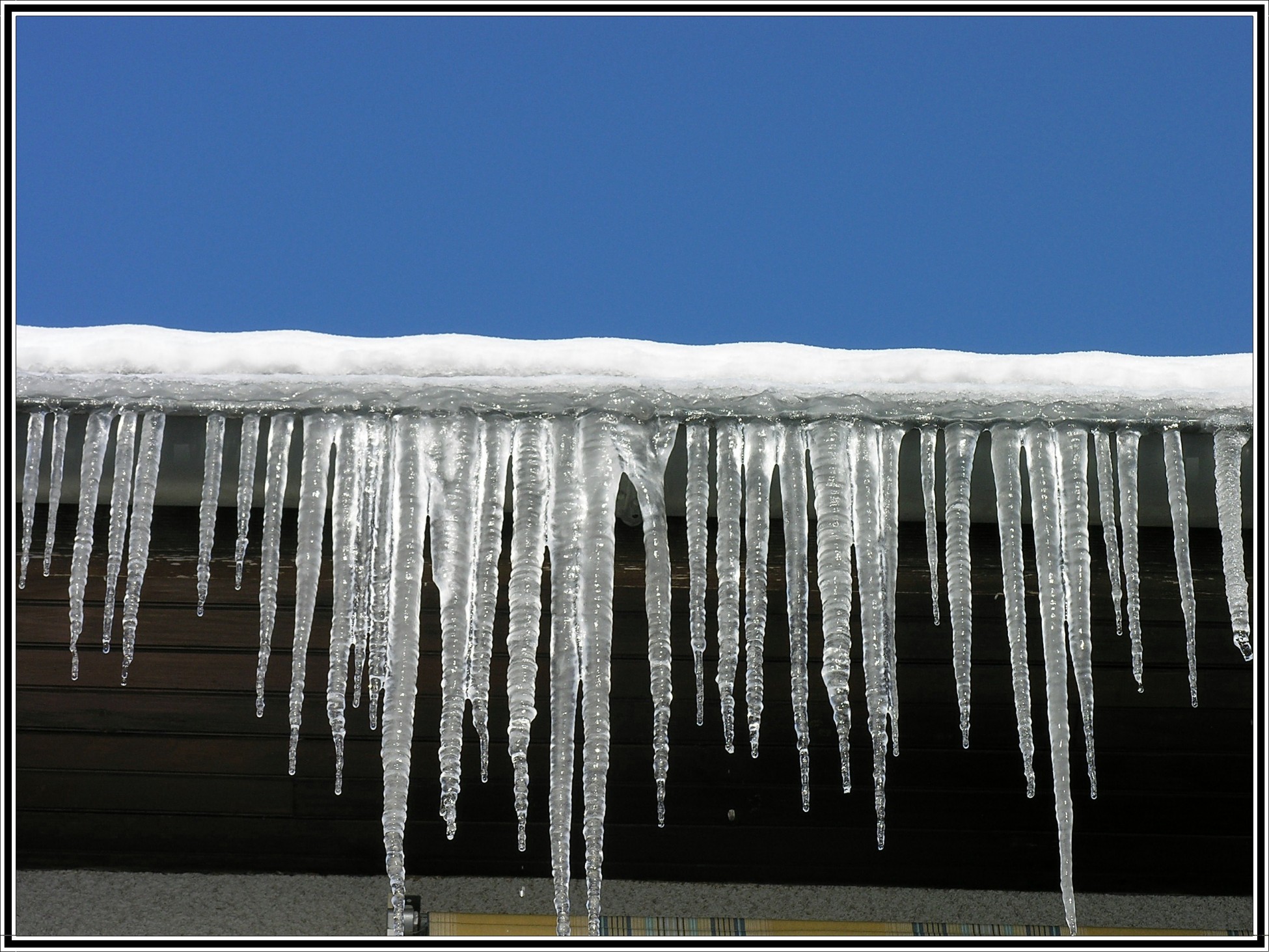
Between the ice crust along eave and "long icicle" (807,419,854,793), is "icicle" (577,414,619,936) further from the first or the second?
"long icicle" (807,419,854,793)

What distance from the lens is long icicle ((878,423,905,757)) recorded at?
4.94ft

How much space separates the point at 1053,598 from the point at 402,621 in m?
1.15

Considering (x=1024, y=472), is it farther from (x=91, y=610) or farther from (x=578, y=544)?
(x=91, y=610)

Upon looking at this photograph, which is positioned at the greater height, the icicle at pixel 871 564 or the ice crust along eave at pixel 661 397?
the ice crust along eave at pixel 661 397

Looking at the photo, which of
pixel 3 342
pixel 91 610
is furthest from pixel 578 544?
pixel 91 610

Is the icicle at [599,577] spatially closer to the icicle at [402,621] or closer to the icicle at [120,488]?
the icicle at [402,621]

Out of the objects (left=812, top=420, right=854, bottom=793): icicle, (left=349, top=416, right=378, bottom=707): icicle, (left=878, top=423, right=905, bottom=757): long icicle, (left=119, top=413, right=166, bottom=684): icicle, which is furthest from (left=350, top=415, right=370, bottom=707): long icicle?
(left=878, top=423, right=905, bottom=757): long icicle

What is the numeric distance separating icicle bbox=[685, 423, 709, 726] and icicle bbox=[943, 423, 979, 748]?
40cm

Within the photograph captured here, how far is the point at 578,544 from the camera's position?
1.54 meters

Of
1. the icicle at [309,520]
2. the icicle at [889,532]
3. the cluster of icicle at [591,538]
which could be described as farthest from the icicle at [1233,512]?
the icicle at [309,520]

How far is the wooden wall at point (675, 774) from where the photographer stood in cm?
258

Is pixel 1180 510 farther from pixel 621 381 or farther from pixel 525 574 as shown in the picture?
pixel 525 574

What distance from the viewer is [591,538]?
1536 millimetres

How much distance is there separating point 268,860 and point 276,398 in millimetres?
1908
